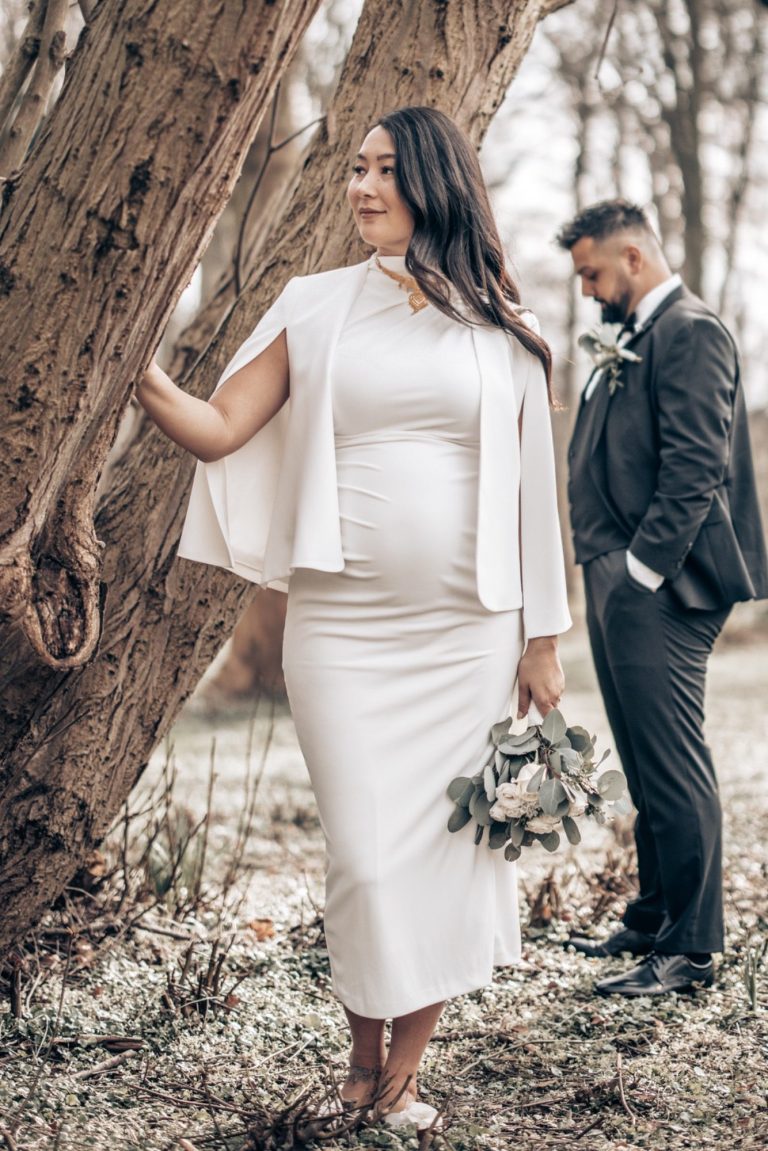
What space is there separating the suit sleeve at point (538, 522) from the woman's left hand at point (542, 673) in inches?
1.9

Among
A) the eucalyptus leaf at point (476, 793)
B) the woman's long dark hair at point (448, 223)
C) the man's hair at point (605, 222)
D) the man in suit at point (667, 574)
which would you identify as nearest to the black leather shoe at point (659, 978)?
the man in suit at point (667, 574)

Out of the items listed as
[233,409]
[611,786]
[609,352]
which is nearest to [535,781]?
[611,786]

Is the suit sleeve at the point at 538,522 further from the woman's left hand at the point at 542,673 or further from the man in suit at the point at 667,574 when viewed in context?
the man in suit at the point at 667,574

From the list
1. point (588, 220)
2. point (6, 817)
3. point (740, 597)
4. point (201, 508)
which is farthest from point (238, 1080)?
point (588, 220)

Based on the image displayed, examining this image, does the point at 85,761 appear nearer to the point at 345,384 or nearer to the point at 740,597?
the point at 345,384

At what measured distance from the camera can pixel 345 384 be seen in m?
3.00

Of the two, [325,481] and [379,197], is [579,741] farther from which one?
[379,197]

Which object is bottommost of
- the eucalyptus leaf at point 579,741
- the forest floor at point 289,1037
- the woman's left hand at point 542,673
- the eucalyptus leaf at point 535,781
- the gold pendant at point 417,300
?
the forest floor at point 289,1037

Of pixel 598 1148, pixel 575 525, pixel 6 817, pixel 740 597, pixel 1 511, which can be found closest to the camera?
pixel 1 511

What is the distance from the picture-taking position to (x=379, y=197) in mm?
3061

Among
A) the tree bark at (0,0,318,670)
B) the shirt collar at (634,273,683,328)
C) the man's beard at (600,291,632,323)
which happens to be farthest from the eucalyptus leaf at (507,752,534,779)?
the man's beard at (600,291,632,323)

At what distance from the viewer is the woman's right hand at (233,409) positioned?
296 cm

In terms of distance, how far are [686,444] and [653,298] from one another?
677 mm

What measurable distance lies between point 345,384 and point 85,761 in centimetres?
130
